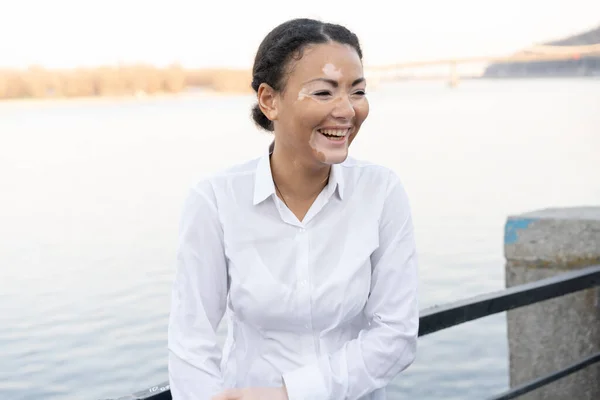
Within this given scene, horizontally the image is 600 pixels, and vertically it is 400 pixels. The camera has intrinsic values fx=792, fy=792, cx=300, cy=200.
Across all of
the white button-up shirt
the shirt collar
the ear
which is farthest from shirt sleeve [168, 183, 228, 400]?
the ear

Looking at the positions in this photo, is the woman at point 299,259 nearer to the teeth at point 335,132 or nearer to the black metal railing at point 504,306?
the teeth at point 335,132

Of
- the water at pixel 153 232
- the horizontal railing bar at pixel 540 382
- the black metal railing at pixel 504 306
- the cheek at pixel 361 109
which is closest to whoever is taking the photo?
the cheek at pixel 361 109

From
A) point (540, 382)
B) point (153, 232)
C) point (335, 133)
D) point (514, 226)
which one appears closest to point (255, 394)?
point (335, 133)

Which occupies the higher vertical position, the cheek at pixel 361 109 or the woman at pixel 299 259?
the cheek at pixel 361 109

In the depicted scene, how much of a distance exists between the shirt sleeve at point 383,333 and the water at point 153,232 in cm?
808

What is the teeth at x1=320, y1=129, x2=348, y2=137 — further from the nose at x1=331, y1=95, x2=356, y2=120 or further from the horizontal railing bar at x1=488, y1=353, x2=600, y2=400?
the horizontal railing bar at x1=488, y1=353, x2=600, y2=400

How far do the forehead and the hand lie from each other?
0.66 metres

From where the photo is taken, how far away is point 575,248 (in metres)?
3.29

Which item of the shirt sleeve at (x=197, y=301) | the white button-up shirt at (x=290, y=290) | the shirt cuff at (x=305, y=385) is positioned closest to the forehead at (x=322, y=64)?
the white button-up shirt at (x=290, y=290)

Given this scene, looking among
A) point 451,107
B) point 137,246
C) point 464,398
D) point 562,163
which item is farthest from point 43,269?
point 451,107

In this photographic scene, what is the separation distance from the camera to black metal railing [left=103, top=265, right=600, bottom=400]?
212 cm

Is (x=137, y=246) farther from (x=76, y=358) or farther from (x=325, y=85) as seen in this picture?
(x=325, y=85)

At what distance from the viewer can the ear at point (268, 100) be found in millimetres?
1782

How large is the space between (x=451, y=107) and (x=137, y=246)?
66035 mm
